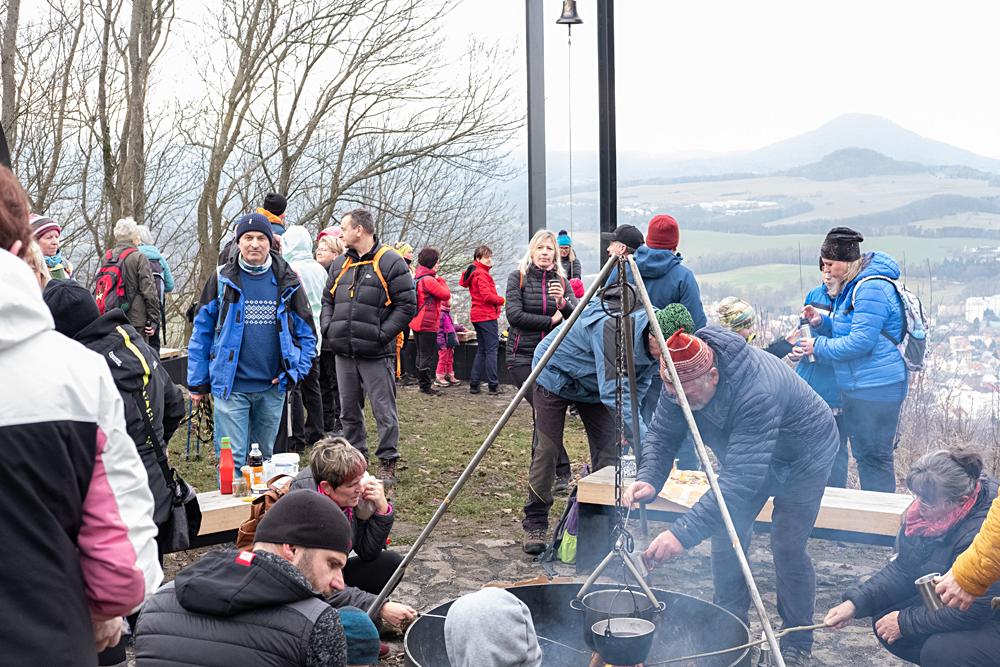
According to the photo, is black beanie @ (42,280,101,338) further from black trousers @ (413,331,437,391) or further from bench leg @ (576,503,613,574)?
black trousers @ (413,331,437,391)

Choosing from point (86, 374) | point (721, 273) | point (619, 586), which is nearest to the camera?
point (86, 374)

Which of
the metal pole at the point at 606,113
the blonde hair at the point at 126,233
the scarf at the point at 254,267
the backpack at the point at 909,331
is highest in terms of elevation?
the metal pole at the point at 606,113

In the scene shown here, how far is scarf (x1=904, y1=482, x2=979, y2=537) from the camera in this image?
11.5 ft

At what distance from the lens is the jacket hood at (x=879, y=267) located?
5625mm

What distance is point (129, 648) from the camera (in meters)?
4.46

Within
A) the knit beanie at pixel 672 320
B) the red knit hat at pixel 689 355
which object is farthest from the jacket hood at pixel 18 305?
the knit beanie at pixel 672 320

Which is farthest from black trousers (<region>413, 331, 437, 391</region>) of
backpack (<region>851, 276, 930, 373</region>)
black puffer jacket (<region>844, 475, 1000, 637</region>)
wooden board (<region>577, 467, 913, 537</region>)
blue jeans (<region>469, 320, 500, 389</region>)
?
black puffer jacket (<region>844, 475, 1000, 637</region>)

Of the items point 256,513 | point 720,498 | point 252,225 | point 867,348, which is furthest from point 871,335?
point 252,225

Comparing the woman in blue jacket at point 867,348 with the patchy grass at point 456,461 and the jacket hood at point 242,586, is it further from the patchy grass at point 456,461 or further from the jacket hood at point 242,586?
the jacket hood at point 242,586

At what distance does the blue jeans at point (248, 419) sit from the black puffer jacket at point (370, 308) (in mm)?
749

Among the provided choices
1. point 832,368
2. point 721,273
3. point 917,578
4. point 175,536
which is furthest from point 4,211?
point 721,273

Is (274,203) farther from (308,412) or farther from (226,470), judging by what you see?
(226,470)

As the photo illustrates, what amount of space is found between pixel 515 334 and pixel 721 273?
243 centimetres

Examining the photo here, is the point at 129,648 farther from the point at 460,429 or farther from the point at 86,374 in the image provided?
the point at 460,429
